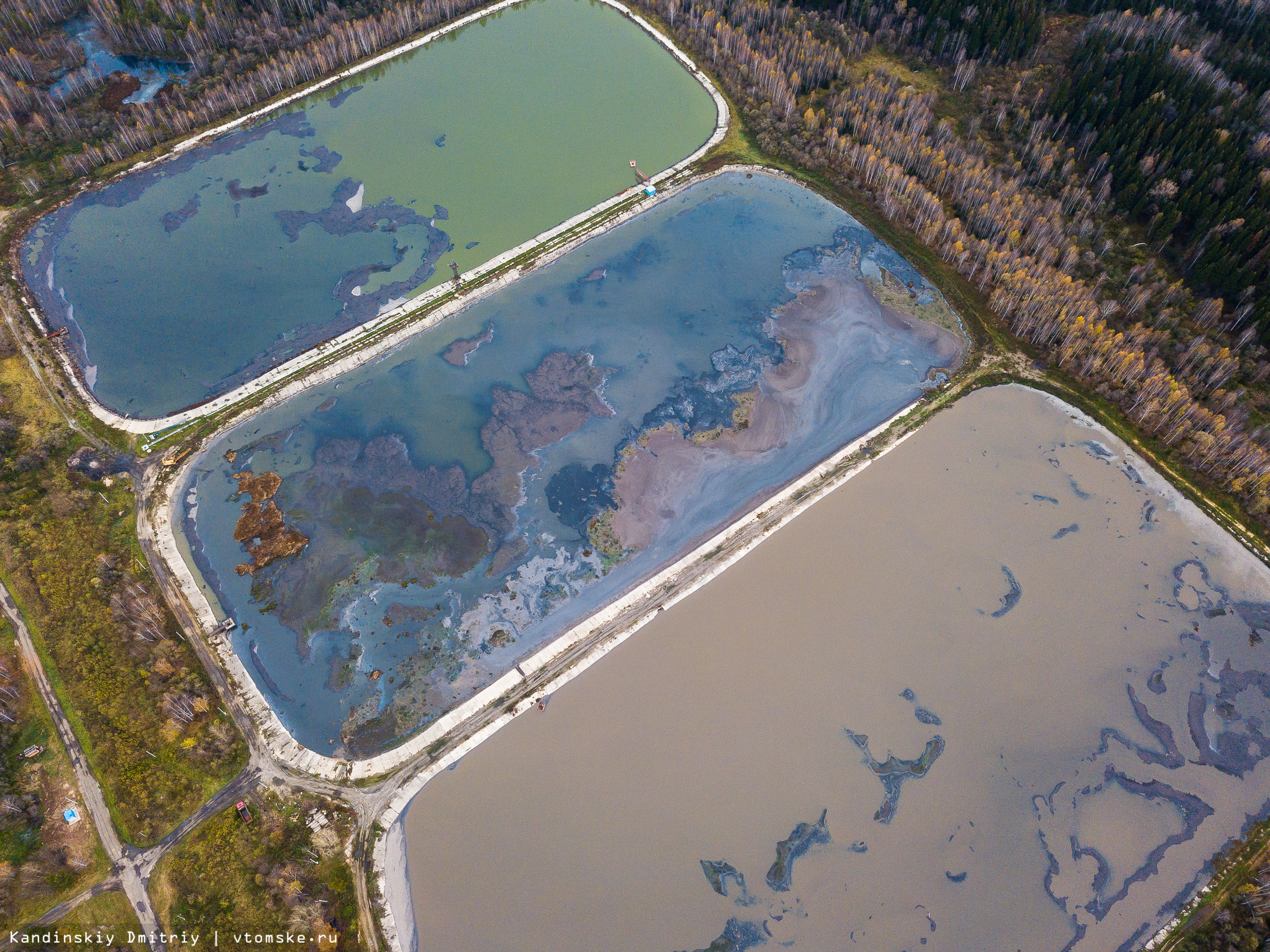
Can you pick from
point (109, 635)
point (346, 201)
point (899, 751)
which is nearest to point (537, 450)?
point (109, 635)

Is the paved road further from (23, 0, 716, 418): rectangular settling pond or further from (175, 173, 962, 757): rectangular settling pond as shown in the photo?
(23, 0, 716, 418): rectangular settling pond

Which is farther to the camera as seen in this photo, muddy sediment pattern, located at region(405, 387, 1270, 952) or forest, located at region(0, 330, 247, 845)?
forest, located at region(0, 330, 247, 845)

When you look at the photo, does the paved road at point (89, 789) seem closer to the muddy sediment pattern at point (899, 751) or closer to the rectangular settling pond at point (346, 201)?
the muddy sediment pattern at point (899, 751)

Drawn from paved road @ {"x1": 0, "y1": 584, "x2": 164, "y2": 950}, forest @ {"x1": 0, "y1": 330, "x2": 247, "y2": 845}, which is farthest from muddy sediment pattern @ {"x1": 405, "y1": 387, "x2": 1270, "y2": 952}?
forest @ {"x1": 0, "y1": 330, "x2": 247, "y2": 845}

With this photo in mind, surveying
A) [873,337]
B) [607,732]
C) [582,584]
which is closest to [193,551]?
[582,584]

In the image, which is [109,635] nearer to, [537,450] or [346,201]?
[537,450]

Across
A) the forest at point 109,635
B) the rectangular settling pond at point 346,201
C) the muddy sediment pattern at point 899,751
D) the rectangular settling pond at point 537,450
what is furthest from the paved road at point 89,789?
the rectangular settling pond at point 346,201

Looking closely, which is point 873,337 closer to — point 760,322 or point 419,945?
point 760,322
